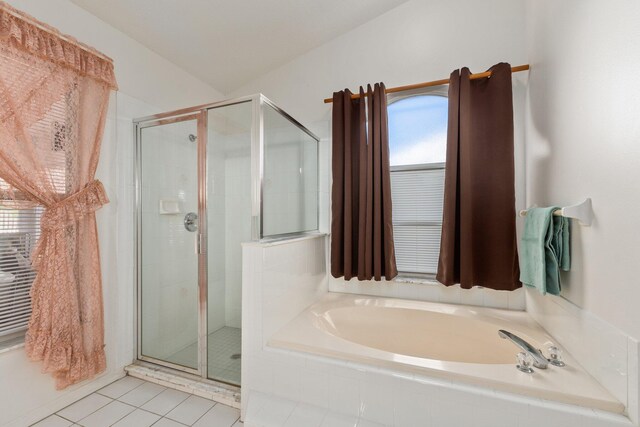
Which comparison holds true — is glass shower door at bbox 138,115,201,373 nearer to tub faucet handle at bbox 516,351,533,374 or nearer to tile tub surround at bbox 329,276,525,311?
tile tub surround at bbox 329,276,525,311

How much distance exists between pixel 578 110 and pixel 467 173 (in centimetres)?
65

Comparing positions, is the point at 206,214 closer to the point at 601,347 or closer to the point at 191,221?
the point at 191,221

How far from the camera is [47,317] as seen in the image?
151 cm

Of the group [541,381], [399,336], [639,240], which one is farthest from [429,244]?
[639,240]

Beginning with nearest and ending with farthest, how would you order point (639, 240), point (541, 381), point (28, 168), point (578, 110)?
point (639, 240), point (541, 381), point (578, 110), point (28, 168)

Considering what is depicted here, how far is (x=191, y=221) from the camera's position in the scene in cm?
199

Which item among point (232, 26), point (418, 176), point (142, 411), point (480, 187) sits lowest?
point (142, 411)

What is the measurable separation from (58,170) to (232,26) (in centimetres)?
148

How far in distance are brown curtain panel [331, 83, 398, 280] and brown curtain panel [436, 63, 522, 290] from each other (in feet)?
1.36

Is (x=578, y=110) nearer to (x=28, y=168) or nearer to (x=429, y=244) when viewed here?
(x=429, y=244)

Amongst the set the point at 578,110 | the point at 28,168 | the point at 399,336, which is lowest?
the point at 399,336

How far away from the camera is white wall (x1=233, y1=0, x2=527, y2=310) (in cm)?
198

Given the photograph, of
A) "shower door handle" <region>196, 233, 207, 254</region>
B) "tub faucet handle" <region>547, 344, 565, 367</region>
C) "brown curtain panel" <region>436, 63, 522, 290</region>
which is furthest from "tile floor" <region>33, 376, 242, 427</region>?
"brown curtain panel" <region>436, 63, 522, 290</region>

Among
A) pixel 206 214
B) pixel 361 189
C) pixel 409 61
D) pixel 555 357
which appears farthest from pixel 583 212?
pixel 206 214
